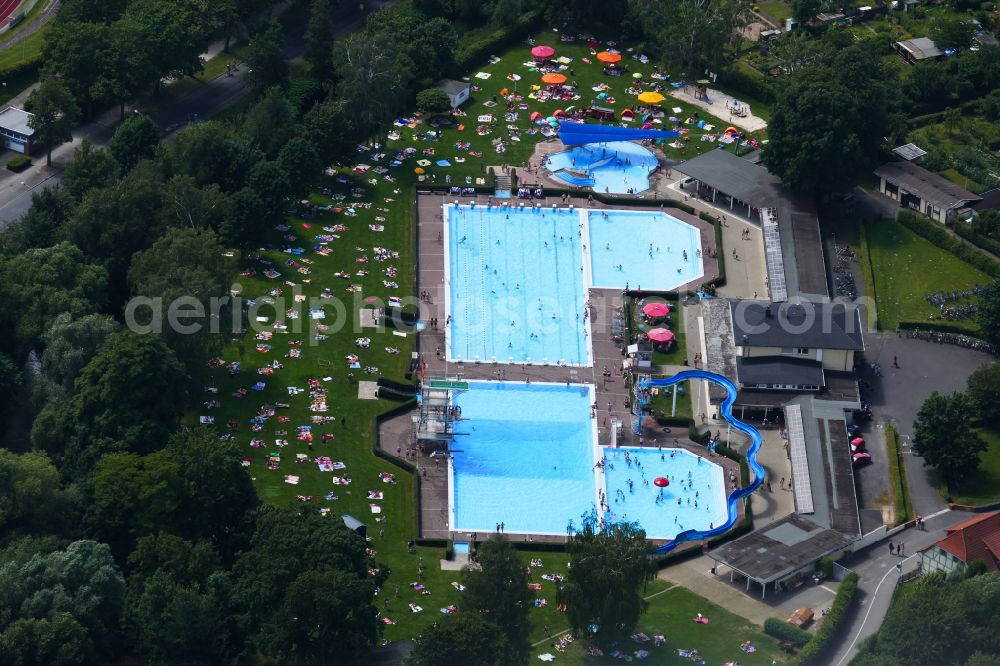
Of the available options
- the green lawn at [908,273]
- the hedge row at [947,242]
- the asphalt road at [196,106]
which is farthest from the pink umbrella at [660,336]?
the asphalt road at [196,106]

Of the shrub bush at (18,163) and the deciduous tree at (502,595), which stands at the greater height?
the shrub bush at (18,163)

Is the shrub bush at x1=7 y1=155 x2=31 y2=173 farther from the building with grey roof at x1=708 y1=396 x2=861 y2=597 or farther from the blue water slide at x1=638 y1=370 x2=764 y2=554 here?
the building with grey roof at x1=708 y1=396 x2=861 y2=597

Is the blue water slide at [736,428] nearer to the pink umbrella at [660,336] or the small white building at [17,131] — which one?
the pink umbrella at [660,336]

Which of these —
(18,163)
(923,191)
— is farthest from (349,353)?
(923,191)

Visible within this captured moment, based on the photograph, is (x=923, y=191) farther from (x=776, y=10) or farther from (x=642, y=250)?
(x=776, y=10)

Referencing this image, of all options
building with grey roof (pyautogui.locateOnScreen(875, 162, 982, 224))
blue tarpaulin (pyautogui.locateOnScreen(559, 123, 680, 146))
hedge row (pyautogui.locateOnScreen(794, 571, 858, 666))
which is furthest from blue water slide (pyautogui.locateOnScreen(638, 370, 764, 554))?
blue tarpaulin (pyautogui.locateOnScreen(559, 123, 680, 146))

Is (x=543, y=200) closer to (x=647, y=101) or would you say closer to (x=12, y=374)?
(x=647, y=101)
